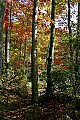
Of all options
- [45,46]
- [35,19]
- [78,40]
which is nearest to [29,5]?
[35,19]

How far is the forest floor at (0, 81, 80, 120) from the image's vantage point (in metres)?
9.27

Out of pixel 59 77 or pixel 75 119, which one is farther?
pixel 59 77

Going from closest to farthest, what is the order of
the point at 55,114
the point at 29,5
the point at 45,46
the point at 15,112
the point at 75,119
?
the point at 75,119 → the point at 55,114 → the point at 15,112 → the point at 29,5 → the point at 45,46

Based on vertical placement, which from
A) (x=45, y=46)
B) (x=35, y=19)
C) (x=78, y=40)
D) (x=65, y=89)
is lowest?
(x=45, y=46)

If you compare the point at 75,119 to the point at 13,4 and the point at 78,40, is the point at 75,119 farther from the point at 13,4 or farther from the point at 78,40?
the point at 13,4

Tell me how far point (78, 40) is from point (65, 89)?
206 cm

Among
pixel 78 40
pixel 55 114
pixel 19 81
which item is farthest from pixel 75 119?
pixel 19 81

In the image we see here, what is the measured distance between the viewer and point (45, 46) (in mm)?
42938

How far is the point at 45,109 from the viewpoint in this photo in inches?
407

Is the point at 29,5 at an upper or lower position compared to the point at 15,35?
upper

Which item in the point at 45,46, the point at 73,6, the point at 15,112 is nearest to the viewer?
the point at 15,112

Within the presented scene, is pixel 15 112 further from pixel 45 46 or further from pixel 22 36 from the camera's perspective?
pixel 45 46

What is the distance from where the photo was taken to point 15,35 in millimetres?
28016

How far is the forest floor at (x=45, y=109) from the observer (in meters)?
9.27
